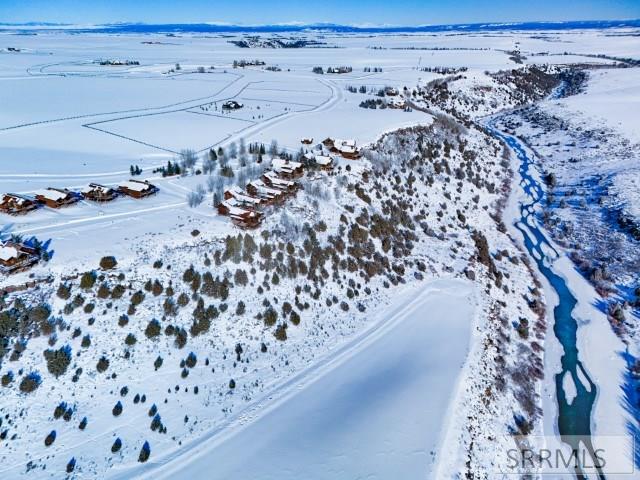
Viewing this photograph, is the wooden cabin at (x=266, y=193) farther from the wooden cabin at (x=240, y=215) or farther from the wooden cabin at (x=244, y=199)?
the wooden cabin at (x=240, y=215)

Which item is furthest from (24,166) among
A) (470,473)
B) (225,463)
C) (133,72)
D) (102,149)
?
(133,72)

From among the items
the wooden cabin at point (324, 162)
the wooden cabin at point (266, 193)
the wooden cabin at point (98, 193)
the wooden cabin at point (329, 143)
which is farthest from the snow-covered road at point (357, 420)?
the wooden cabin at point (329, 143)

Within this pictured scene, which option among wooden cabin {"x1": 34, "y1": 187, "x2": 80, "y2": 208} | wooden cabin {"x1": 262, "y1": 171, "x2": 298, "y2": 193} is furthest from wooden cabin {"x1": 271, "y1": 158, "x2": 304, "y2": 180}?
wooden cabin {"x1": 34, "y1": 187, "x2": 80, "y2": 208}

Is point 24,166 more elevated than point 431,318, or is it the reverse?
point 24,166

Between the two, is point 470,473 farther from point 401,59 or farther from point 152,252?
point 401,59

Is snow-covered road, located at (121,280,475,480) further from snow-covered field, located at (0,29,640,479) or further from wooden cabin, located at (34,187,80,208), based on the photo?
wooden cabin, located at (34,187,80,208)

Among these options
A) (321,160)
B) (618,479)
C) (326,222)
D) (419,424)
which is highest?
(321,160)

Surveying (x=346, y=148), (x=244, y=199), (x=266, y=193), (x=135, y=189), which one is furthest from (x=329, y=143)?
(x=135, y=189)
